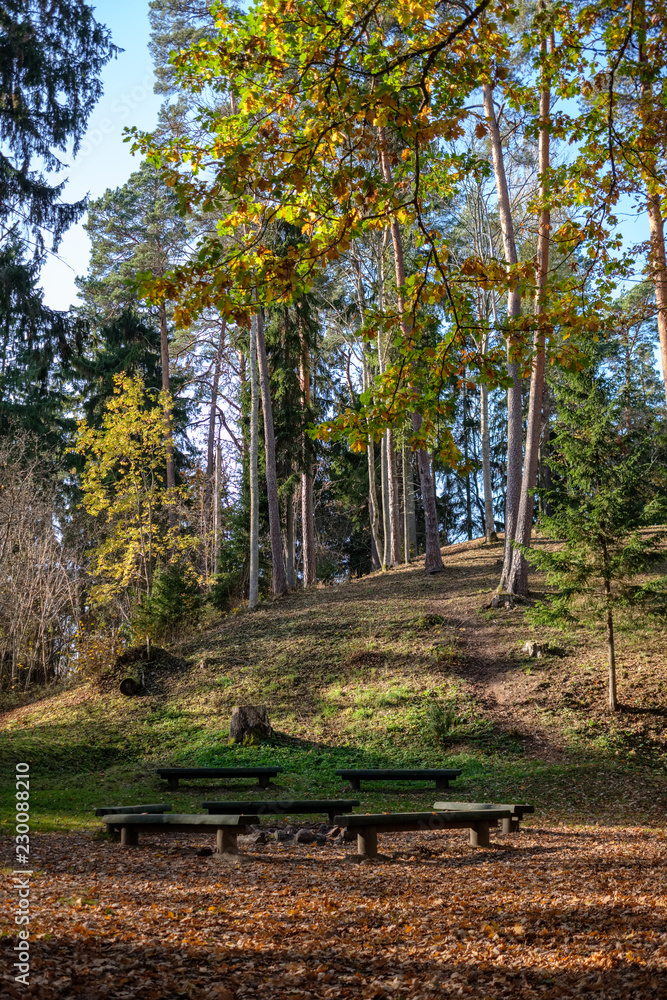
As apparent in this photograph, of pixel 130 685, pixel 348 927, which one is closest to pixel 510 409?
pixel 130 685

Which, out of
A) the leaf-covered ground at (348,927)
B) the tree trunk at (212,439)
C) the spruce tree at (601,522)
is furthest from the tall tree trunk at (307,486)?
the leaf-covered ground at (348,927)

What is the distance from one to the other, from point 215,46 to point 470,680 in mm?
10515

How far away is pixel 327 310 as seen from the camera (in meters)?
26.5

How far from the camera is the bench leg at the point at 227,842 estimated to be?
20.3ft

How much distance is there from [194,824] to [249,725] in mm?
6167

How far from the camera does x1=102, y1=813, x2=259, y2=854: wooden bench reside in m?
5.94

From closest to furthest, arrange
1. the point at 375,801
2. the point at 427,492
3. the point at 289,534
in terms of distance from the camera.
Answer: the point at 375,801 < the point at 427,492 < the point at 289,534

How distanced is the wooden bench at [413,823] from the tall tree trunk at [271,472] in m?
13.2

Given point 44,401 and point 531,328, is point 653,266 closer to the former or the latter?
point 531,328

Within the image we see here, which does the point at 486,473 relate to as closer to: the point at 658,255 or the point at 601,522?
the point at 601,522

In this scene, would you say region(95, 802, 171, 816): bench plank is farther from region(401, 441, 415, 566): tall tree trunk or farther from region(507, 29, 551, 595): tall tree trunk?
region(401, 441, 415, 566): tall tree trunk

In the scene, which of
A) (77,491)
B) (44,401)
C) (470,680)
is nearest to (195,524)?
(77,491)

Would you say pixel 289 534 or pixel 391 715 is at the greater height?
pixel 289 534

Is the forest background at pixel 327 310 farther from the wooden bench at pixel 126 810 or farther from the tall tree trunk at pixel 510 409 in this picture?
the wooden bench at pixel 126 810
